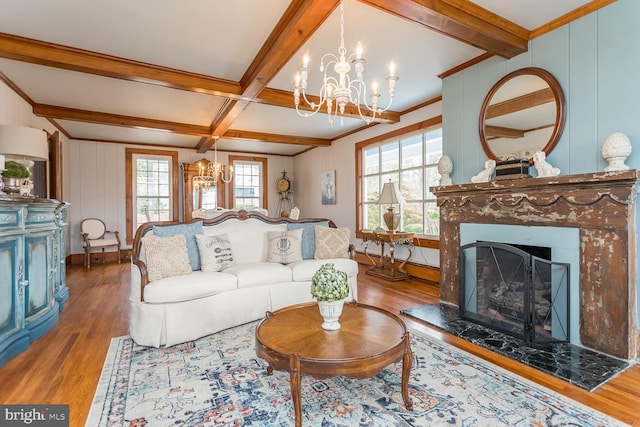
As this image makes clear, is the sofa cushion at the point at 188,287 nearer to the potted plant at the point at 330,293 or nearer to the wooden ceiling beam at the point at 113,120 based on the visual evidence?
the potted plant at the point at 330,293

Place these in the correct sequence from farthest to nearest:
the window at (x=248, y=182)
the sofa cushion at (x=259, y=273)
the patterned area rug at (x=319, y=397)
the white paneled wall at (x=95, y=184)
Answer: the window at (x=248, y=182) < the white paneled wall at (x=95, y=184) < the sofa cushion at (x=259, y=273) < the patterned area rug at (x=319, y=397)

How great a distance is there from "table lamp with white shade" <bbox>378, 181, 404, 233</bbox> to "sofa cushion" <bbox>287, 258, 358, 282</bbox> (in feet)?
4.86

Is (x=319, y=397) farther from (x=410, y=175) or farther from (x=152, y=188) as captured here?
(x=152, y=188)

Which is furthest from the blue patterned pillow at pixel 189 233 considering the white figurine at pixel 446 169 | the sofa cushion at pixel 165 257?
the white figurine at pixel 446 169

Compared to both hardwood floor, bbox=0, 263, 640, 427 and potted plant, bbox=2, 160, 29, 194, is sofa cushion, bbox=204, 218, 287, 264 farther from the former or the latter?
potted plant, bbox=2, 160, 29, 194

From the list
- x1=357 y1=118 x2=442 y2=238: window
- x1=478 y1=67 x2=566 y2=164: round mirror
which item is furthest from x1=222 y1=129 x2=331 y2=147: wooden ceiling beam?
x1=478 y1=67 x2=566 y2=164: round mirror

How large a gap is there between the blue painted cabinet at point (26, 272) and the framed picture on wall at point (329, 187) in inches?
195

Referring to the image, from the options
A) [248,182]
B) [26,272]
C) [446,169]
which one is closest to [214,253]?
[26,272]

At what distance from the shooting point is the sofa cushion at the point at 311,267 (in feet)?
11.4

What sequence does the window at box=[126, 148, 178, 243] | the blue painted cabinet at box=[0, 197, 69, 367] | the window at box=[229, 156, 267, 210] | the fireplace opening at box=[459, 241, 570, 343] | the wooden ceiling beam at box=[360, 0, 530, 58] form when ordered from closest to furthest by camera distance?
the wooden ceiling beam at box=[360, 0, 530, 58]
the blue painted cabinet at box=[0, 197, 69, 367]
the fireplace opening at box=[459, 241, 570, 343]
the window at box=[126, 148, 178, 243]
the window at box=[229, 156, 267, 210]

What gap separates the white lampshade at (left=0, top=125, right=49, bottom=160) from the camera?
2928mm

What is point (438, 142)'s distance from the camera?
15.7 feet

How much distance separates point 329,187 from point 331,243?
11.8ft

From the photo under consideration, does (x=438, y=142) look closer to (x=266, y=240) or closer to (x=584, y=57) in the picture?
(x=584, y=57)
